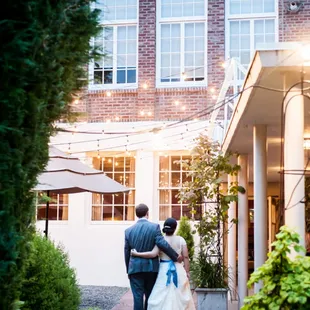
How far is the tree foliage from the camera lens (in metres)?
9.84

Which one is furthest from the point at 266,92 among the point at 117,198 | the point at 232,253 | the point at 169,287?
the point at 117,198

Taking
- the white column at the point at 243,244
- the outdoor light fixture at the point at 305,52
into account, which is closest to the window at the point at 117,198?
the white column at the point at 243,244

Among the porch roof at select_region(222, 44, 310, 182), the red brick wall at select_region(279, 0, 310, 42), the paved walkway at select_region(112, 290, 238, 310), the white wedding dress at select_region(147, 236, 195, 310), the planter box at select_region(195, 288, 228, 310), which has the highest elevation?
the red brick wall at select_region(279, 0, 310, 42)

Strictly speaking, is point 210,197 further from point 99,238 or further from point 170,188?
point 99,238

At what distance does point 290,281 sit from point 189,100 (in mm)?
10494

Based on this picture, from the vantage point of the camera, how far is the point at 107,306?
36.0 ft

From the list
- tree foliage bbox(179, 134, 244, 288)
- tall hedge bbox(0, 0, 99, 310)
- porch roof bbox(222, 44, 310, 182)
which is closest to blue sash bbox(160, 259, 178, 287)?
tree foliage bbox(179, 134, 244, 288)

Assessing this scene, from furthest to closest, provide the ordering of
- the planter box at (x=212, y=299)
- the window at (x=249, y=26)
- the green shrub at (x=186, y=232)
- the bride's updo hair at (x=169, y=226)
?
the window at (x=249, y=26), the green shrub at (x=186, y=232), the planter box at (x=212, y=299), the bride's updo hair at (x=169, y=226)

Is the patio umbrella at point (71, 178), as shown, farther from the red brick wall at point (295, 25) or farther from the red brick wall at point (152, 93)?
the red brick wall at point (295, 25)

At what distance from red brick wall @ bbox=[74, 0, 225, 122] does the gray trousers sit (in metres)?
7.16

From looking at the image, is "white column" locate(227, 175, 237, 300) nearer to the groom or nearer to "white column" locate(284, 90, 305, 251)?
the groom

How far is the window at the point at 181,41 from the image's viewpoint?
1493 centimetres

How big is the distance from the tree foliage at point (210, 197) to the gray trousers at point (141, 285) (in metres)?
1.96

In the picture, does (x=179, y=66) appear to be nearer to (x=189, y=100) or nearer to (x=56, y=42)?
(x=189, y=100)
